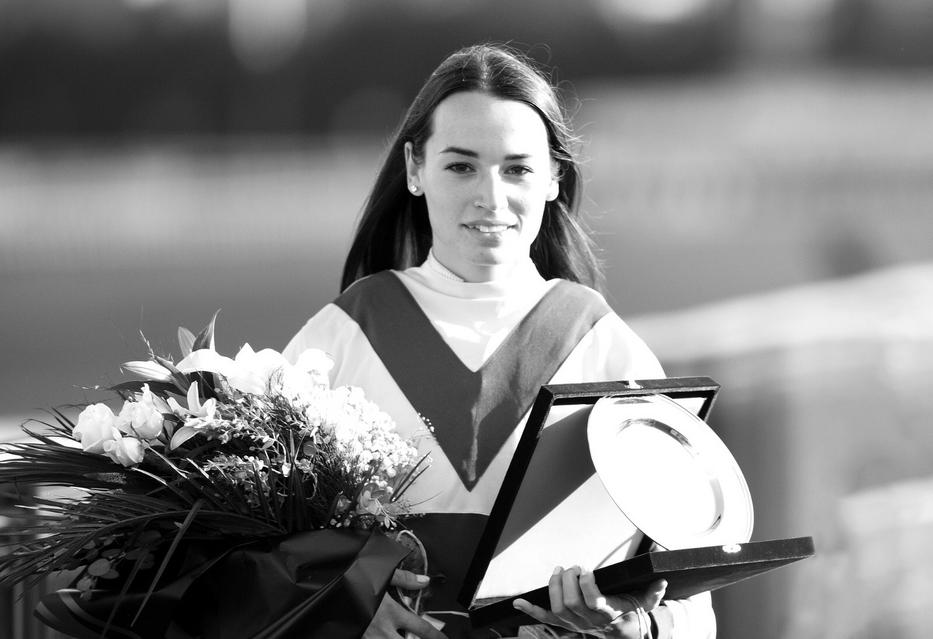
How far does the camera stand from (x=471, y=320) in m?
2.31

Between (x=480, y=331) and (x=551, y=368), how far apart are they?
161 millimetres

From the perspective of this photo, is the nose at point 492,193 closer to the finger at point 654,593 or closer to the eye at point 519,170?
the eye at point 519,170

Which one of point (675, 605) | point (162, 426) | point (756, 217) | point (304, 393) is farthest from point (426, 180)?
point (756, 217)

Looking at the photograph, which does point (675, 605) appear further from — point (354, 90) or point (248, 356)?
point (354, 90)

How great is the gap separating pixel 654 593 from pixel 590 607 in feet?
0.34

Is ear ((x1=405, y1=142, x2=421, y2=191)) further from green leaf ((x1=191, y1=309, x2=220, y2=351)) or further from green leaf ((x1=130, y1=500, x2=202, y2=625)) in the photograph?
green leaf ((x1=130, y1=500, x2=202, y2=625))

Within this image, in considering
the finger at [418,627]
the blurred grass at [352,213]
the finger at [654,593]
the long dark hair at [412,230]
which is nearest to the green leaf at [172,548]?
the finger at [418,627]

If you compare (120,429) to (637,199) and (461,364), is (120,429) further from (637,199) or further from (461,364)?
(637,199)

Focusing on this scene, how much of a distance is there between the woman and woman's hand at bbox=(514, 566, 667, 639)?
0.55ft

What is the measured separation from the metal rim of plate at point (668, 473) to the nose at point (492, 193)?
0.45 m

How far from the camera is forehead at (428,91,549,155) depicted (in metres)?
2.20

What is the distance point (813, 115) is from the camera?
353 centimetres

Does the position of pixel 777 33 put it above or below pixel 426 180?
above

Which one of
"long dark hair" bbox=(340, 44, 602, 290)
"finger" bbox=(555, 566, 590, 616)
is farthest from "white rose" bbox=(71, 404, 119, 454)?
"long dark hair" bbox=(340, 44, 602, 290)
